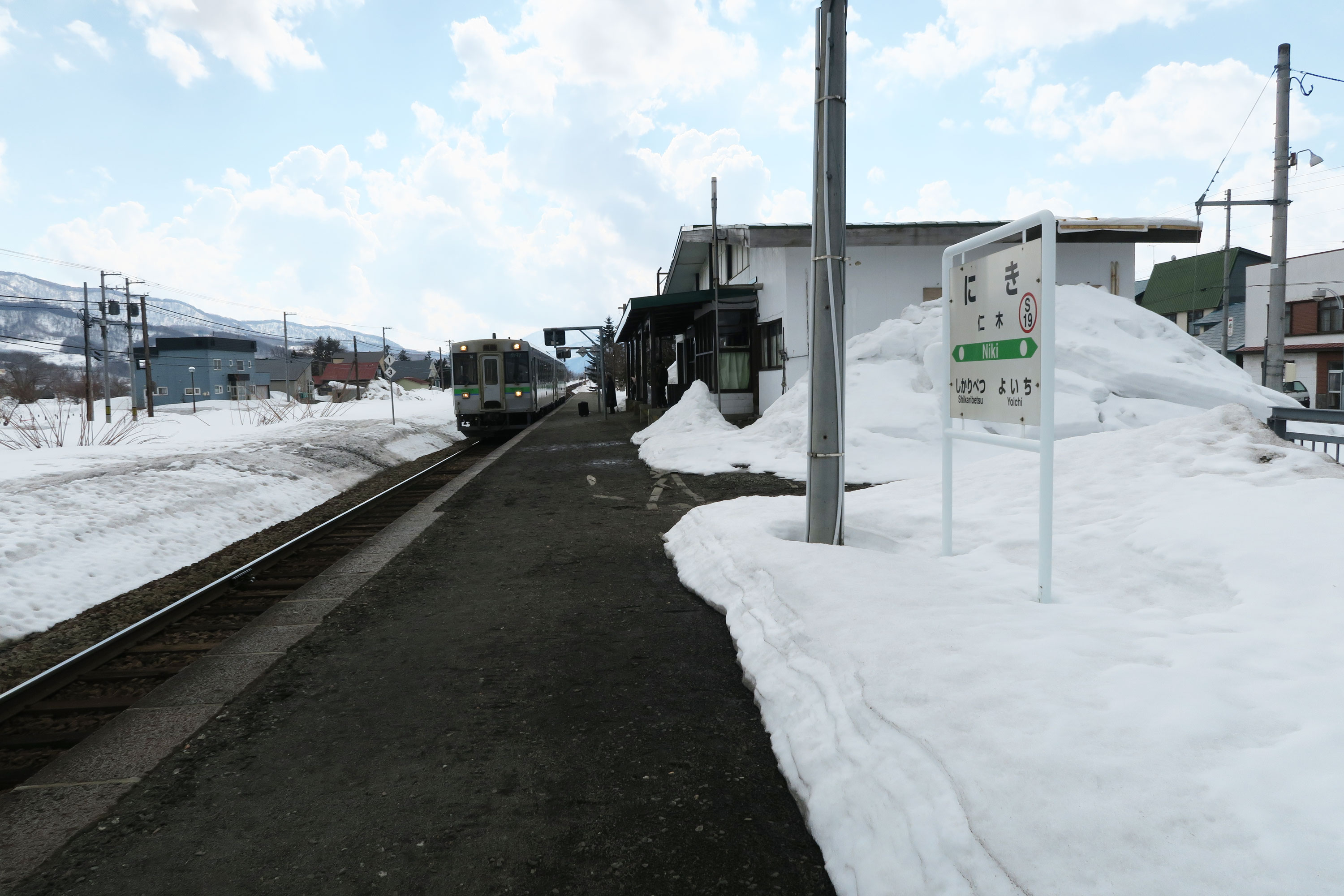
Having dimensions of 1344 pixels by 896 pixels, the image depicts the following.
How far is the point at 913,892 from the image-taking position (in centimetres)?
220

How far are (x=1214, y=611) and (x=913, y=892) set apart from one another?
8.28 feet

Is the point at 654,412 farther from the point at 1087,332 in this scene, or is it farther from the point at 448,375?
the point at 1087,332

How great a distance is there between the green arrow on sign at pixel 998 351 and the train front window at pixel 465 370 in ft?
66.4

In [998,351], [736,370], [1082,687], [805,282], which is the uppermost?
[805,282]

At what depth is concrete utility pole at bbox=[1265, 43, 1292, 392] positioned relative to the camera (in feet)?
46.0

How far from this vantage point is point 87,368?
33812 millimetres

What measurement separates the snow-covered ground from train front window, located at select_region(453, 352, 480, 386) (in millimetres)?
4145

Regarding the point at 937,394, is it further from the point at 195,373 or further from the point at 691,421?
the point at 195,373

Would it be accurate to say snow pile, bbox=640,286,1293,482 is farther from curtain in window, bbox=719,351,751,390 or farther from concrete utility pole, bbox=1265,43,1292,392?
curtain in window, bbox=719,351,751,390

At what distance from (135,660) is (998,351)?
556 centimetres

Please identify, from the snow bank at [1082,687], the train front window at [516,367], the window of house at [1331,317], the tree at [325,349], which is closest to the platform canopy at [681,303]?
the train front window at [516,367]

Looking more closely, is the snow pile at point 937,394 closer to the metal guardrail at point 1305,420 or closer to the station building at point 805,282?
the station building at point 805,282

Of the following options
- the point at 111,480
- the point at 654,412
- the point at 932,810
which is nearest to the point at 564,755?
the point at 932,810

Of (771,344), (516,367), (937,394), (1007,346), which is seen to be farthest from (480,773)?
(516,367)
